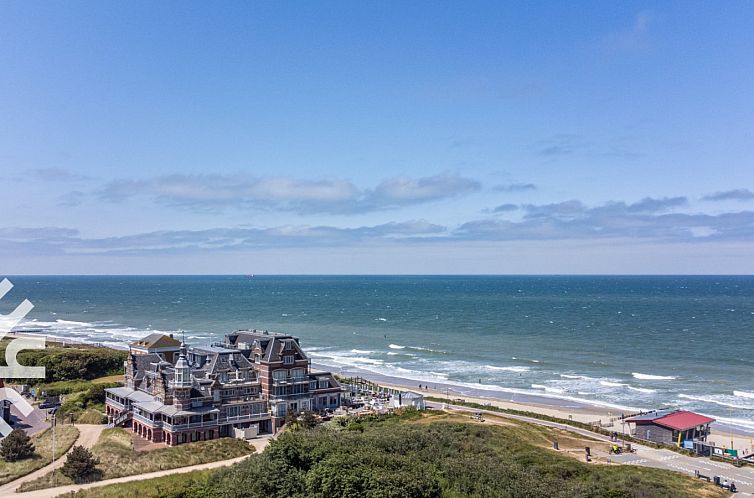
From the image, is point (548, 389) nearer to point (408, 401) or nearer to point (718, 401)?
point (718, 401)

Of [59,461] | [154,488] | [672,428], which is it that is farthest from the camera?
[672,428]

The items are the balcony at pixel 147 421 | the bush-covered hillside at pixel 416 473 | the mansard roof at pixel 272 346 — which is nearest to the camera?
the bush-covered hillside at pixel 416 473

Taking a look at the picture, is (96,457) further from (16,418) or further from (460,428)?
(460,428)

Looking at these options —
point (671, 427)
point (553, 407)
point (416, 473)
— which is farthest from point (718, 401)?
point (416, 473)

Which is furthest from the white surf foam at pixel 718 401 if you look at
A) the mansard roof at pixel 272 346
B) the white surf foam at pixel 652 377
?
the mansard roof at pixel 272 346

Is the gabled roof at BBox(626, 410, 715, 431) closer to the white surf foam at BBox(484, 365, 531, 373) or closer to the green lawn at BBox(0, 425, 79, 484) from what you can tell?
the white surf foam at BBox(484, 365, 531, 373)

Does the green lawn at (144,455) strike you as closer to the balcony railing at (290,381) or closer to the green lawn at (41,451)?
the green lawn at (41,451)
